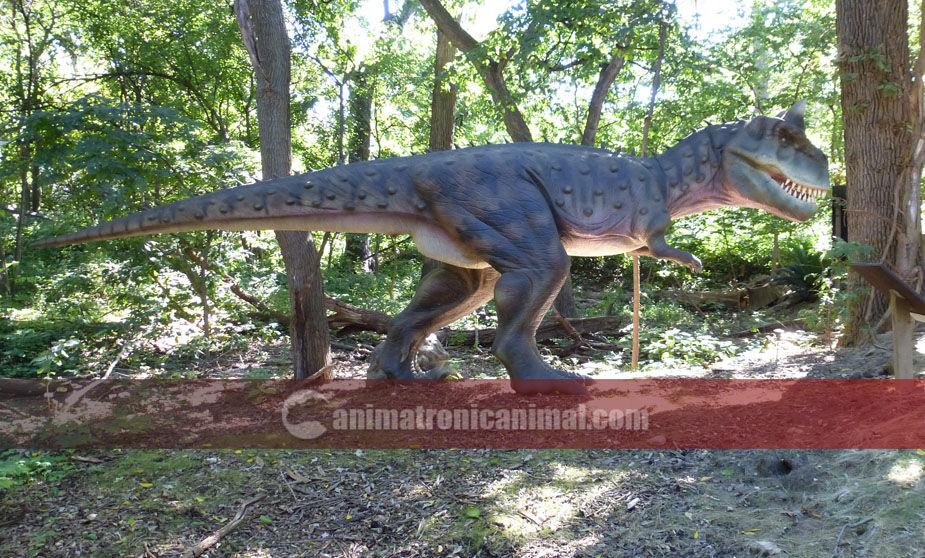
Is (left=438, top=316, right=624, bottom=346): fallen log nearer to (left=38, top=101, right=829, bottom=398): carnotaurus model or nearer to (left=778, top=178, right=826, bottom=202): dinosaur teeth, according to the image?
(left=38, top=101, right=829, bottom=398): carnotaurus model

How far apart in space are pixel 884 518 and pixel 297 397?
356 centimetres

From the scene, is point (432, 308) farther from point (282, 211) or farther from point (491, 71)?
point (491, 71)

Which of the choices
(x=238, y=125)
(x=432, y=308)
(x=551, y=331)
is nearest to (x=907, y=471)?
(x=432, y=308)

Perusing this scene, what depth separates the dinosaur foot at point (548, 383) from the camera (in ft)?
13.4

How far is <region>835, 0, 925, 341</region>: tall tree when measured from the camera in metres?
6.11

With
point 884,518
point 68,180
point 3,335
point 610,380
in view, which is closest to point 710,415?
point 610,380

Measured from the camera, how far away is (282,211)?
12.4ft

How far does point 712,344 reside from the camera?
671 cm

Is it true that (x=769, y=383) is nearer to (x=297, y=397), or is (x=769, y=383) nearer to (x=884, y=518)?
(x=884, y=518)

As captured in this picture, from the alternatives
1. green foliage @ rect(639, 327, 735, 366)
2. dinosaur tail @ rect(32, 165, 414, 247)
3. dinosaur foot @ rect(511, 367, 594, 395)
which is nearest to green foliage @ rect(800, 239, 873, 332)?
green foliage @ rect(639, 327, 735, 366)

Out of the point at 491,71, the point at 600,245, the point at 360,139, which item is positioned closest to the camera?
the point at 600,245
